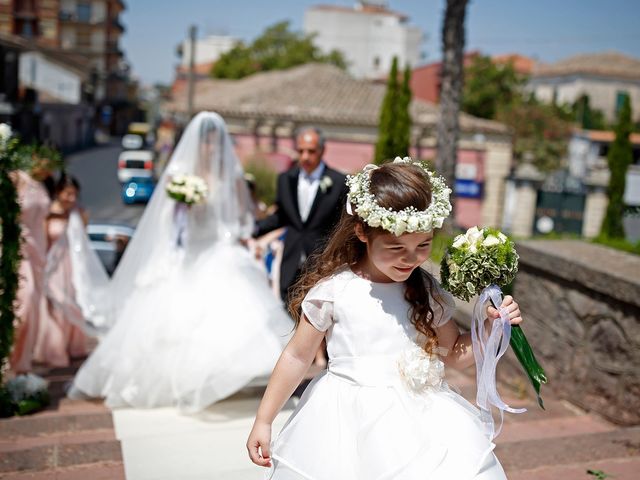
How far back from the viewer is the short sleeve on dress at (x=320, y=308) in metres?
2.81

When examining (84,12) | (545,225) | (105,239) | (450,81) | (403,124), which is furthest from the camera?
(84,12)

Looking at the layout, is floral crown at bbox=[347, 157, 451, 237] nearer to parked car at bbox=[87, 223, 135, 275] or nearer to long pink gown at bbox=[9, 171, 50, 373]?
long pink gown at bbox=[9, 171, 50, 373]

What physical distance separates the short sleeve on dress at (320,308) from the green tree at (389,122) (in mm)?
13936

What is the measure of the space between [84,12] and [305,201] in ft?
259

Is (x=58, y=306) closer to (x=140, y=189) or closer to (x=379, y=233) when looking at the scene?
(x=379, y=233)

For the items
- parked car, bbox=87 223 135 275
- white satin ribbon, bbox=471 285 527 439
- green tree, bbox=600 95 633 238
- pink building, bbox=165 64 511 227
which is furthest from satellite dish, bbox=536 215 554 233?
white satin ribbon, bbox=471 285 527 439

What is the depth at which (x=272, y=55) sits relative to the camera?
53500 mm

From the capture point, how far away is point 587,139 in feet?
128

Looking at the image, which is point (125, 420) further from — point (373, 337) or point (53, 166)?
point (373, 337)

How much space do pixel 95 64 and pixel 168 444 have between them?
3166 inches

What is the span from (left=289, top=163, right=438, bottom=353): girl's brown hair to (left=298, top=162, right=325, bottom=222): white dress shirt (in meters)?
2.99

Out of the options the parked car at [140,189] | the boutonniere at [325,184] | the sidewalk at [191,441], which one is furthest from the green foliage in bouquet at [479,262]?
the parked car at [140,189]

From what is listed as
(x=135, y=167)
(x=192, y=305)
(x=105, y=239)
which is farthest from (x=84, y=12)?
(x=192, y=305)

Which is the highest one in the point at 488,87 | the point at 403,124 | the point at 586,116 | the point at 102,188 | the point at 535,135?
the point at 488,87
